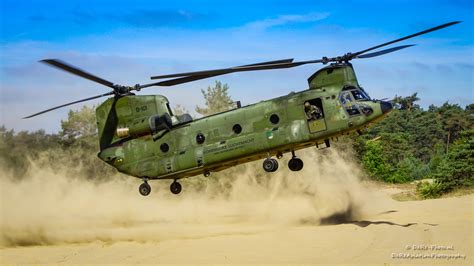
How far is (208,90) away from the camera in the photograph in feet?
162

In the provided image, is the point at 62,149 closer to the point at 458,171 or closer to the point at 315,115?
the point at 315,115

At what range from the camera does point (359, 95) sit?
19.0m

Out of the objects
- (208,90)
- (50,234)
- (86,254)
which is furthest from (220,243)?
(208,90)

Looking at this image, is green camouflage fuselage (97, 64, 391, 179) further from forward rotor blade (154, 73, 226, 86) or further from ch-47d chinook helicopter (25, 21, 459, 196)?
forward rotor blade (154, 73, 226, 86)

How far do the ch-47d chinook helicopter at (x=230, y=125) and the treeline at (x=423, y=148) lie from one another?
66.1 feet

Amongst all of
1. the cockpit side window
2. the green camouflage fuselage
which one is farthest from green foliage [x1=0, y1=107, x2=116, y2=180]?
the cockpit side window

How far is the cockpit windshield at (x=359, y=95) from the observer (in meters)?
18.9

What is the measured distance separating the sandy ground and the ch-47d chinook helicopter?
2880 millimetres

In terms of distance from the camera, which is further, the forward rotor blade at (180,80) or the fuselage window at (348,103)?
the fuselage window at (348,103)

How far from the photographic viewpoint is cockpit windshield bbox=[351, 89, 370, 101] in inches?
744

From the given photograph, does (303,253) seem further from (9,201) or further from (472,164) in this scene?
(472,164)

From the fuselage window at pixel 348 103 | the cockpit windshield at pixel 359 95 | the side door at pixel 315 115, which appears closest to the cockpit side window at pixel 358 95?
the cockpit windshield at pixel 359 95

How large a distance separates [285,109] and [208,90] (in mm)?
30497

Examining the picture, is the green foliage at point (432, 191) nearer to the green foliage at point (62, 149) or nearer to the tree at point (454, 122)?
the green foliage at point (62, 149)
